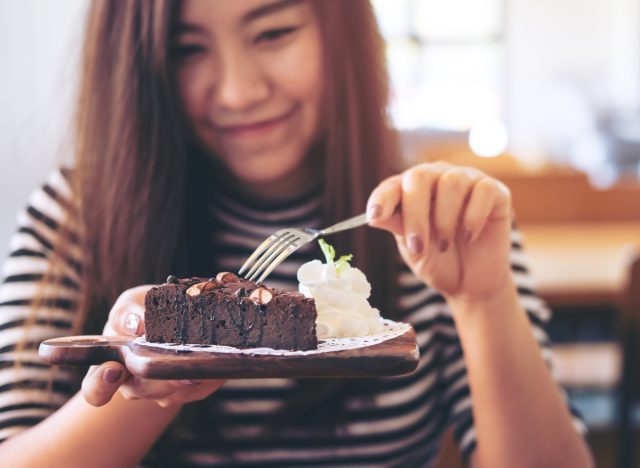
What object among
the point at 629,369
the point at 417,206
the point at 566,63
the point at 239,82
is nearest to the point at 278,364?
the point at 417,206

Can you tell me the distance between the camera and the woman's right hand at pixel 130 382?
2.86 feet

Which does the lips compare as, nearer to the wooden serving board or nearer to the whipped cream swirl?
the whipped cream swirl

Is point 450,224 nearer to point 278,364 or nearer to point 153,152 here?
point 278,364

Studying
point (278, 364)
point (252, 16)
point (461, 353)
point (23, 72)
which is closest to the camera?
point (278, 364)

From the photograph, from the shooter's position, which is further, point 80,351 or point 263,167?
point 263,167

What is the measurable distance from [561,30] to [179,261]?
27.1 ft

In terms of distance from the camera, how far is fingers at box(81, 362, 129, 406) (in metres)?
0.86

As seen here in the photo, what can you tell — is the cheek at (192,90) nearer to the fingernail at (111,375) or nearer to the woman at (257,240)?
the woman at (257,240)

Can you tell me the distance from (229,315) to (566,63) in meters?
8.55

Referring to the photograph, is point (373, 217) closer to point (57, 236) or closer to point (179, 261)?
point (179, 261)

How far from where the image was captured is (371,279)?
4.68 feet

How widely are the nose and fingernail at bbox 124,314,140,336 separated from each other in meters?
0.43

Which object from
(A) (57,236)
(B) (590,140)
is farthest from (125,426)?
(B) (590,140)

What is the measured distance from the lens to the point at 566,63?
345 inches
